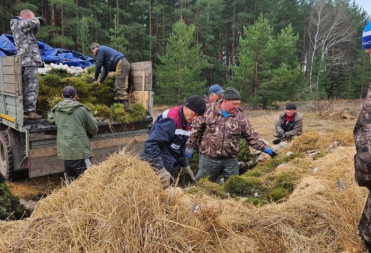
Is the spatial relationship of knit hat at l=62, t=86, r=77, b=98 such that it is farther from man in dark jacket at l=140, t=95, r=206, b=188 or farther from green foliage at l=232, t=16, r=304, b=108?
green foliage at l=232, t=16, r=304, b=108

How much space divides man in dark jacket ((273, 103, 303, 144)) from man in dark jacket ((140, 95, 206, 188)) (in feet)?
12.6

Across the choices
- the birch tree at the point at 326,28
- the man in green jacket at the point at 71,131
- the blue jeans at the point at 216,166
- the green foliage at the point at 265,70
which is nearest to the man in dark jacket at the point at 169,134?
the blue jeans at the point at 216,166

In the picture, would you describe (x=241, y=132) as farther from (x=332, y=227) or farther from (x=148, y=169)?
(x=148, y=169)

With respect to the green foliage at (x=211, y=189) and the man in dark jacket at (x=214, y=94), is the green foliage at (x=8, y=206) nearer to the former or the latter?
the green foliage at (x=211, y=189)

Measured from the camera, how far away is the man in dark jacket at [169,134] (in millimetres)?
3322

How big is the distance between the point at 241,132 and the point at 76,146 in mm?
2533

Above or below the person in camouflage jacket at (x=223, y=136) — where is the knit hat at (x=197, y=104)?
above

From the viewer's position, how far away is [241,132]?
4.62 m

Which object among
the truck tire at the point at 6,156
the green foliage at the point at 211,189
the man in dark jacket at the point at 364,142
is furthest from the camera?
the truck tire at the point at 6,156

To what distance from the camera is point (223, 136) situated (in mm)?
4523

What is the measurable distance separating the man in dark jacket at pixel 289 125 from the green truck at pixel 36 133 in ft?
9.59

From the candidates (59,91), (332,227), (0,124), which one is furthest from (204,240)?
(0,124)

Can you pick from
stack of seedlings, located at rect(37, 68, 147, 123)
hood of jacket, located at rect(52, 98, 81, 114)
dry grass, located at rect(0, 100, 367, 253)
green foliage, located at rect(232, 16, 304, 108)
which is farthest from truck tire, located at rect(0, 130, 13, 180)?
green foliage, located at rect(232, 16, 304, 108)

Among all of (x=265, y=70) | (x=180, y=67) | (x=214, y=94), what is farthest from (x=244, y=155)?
(x=265, y=70)
